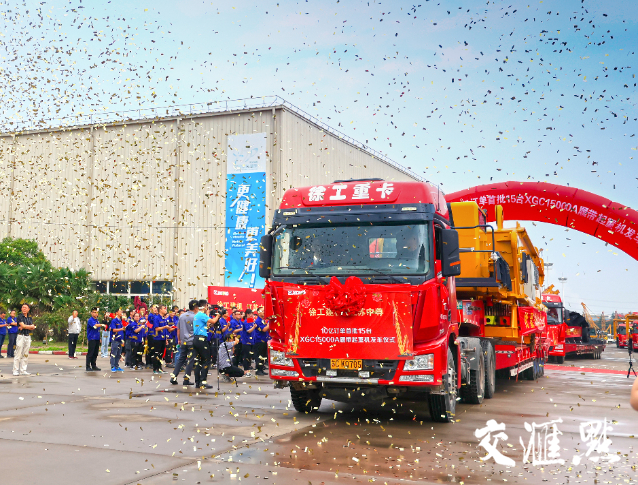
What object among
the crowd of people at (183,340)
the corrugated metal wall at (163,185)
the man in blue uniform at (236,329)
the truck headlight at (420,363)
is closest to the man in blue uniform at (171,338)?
the crowd of people at (183,340)

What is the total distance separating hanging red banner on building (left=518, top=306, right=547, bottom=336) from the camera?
1371cm

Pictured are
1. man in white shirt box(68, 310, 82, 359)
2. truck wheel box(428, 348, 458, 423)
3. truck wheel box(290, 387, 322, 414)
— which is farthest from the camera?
man in white shirt box(68, 310, 82, 359)

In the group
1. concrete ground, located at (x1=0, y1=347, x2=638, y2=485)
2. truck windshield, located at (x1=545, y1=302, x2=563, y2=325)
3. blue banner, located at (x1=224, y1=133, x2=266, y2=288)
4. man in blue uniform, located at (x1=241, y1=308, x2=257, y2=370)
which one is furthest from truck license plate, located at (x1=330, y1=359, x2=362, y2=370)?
blue banner, located at (x1=224, y1=133, x2=266, y2=288)

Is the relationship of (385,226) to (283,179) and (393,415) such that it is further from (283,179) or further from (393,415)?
(283,179)

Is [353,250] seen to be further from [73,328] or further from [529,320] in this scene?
[73,328]

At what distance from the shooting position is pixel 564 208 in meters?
15.3

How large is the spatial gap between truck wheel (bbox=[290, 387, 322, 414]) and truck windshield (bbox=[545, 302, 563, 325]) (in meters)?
18.2

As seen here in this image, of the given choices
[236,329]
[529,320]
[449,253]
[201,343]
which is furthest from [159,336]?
[449,253]

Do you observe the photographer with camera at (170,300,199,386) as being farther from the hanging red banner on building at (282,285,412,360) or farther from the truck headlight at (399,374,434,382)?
the truck headlight at (399,374,434,382)

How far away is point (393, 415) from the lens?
9.66m

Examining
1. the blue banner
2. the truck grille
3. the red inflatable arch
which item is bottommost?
the truck grille

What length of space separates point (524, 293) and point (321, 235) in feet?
23.3

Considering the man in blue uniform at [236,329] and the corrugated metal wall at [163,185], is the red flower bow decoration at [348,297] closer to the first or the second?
the man in blue uniform at [236,329]

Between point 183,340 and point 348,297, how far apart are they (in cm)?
667
